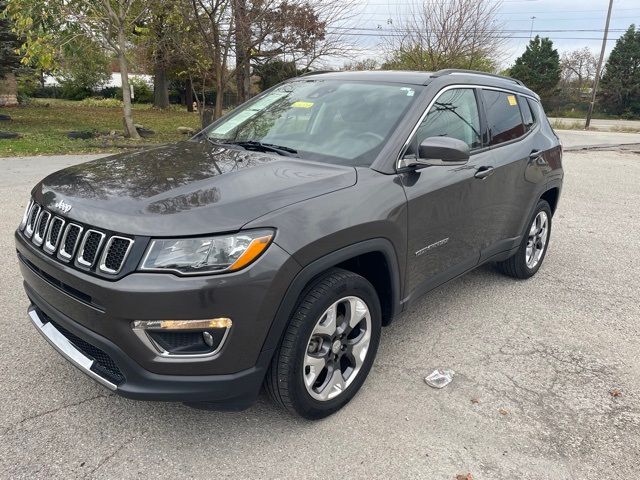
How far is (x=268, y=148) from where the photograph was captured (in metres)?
3.25

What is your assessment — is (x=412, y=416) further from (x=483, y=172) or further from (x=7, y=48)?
(x=7, y=48)

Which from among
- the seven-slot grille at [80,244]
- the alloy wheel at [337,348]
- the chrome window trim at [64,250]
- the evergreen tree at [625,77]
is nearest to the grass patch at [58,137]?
the seven-slot grille at [80,244]

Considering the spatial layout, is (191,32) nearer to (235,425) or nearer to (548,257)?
(548,257)

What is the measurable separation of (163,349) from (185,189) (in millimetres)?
761

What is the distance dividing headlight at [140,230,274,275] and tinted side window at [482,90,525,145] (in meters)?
2.50

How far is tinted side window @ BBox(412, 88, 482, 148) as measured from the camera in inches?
129

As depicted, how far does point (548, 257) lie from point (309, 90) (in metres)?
3.44

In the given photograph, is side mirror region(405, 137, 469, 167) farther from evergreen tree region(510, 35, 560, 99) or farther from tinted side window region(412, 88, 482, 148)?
evergreen tree region(510, 35, 560, 99)

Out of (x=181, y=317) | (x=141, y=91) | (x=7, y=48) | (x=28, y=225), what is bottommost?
(x=181, y=317)

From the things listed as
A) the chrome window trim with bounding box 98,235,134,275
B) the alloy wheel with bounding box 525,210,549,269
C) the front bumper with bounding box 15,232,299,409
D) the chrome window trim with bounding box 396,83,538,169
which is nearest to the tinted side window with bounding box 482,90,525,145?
the chrome window trim with bounding box 396,83,538,169

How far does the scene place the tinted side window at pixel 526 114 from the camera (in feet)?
14.9

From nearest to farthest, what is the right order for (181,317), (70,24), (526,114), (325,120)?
1. (181,317)
2. (325,120)
3. (526,114)
4. (70,24)

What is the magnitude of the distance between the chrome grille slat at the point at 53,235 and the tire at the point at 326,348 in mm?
1169

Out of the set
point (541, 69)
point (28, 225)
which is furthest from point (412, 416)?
point (541, 69)
